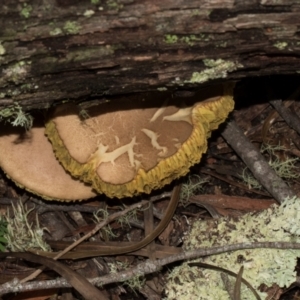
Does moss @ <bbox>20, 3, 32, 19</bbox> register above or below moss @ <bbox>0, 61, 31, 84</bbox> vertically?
above

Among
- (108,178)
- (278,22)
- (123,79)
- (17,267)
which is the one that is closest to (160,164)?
(108,178)

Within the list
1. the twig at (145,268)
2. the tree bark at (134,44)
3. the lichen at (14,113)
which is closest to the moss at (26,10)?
the tree bark at (134,44)

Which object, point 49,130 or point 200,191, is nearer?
point 49,130

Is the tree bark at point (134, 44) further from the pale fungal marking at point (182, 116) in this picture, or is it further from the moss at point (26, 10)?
the pale fungal marking at point (182, 116)

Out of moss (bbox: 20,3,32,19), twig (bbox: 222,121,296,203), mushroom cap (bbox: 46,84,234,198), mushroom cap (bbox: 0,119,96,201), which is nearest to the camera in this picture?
moss (bbox: 20,3,32,19)

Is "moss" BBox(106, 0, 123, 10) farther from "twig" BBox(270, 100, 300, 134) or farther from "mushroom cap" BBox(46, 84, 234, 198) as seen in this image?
"twig" BBox(270, 100, 300, 134)

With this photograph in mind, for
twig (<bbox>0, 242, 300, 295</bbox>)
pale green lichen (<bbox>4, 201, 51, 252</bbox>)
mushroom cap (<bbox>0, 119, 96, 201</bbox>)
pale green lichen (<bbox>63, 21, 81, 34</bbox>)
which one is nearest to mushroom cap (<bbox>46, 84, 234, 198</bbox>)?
mushroom cap (<bbox>0, 119, 96, 201</bbox>)

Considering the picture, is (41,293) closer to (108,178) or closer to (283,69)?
(108,178)
